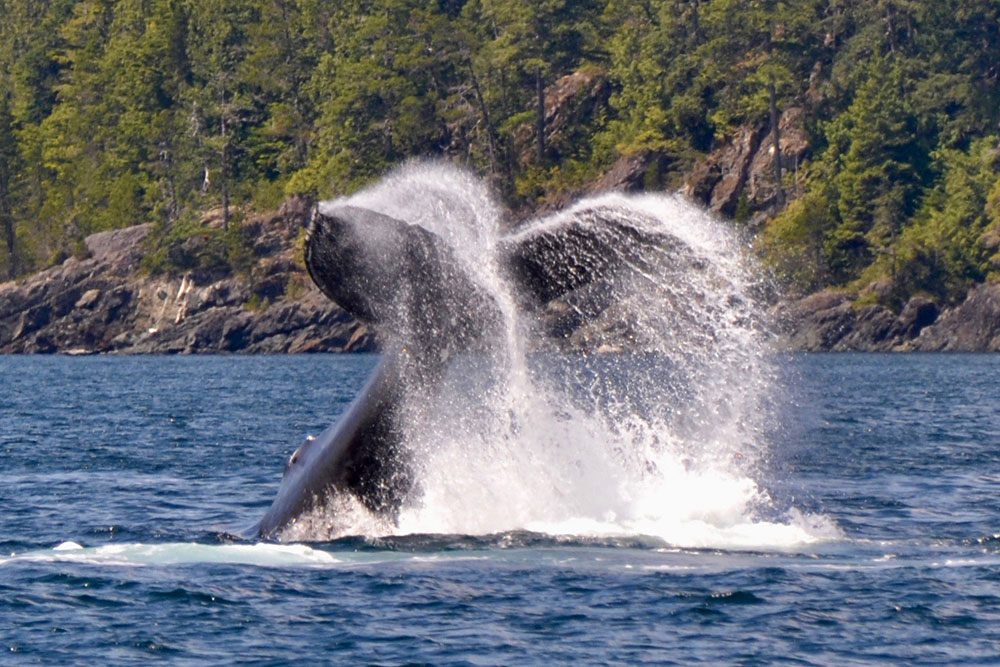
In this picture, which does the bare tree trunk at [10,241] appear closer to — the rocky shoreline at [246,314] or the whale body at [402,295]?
the rocky shoreline at [246,314]

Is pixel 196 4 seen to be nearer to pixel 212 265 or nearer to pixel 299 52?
pixel 299 52

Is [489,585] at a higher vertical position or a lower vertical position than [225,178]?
lower

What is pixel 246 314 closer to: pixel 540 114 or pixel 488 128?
pixel 488 128

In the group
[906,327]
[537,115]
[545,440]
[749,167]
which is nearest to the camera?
[545,440]

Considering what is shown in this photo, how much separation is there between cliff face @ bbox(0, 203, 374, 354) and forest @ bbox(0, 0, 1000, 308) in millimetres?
2081

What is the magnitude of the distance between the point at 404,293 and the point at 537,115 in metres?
86.4

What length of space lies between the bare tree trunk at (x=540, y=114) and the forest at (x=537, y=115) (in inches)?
7.4

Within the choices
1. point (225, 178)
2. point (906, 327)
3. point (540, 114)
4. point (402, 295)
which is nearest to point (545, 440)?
point (402, 295)

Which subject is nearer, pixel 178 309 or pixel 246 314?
pixel 246 314

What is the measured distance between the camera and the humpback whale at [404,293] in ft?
46.1

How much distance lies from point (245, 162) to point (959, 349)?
4770 cm

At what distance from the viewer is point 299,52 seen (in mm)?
113000

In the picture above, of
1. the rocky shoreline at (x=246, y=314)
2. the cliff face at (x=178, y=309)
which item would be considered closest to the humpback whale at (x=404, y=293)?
the rocky shoreline at (x=246, y=314)

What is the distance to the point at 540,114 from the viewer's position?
101 meters
